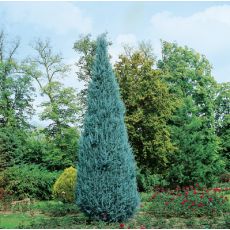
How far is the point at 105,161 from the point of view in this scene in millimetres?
10625

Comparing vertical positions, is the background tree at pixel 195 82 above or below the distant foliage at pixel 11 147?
above

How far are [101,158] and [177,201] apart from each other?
417 cm

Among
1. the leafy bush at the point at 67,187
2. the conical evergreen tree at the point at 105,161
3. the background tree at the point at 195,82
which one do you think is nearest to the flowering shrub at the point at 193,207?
the conical evergreen tree at the point at 105,161

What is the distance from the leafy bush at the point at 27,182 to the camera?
19509 mm

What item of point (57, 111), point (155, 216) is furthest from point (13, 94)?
point (155, 216)

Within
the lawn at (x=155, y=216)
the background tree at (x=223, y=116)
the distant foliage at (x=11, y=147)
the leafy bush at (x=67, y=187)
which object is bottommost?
the lawn at (x=155, y=216)

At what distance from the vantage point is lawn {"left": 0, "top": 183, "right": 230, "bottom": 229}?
1099 centimetres

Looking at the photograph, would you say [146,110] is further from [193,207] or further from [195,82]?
[193,207]

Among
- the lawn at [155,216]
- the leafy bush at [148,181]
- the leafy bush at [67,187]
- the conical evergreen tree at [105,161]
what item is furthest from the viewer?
the leafy bush at [148,181]

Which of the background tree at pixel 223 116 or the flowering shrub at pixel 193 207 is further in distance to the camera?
the background tree at pixel 223 116

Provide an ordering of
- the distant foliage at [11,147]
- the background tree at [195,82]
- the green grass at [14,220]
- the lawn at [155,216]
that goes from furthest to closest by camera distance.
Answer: the background tree at [195,82] → the distant foliage at [11,147] → the green grass at [14,220] → the lawn at [155,216]

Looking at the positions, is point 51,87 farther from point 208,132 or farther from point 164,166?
point 208,132

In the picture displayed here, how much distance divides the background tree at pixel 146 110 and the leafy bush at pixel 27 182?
5.39 meters

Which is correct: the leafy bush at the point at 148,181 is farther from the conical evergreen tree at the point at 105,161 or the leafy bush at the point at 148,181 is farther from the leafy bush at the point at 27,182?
the conical evergreen tree at the point at 105,161
